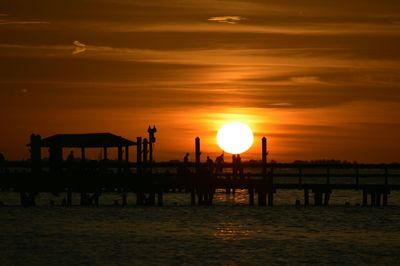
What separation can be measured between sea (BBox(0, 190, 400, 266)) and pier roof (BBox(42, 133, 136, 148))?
399 centimetres

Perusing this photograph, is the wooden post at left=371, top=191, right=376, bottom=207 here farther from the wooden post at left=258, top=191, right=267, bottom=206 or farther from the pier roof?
the pier roof

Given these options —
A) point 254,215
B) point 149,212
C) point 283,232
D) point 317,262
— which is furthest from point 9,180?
point 317,262

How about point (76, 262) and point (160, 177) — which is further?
point (160, 177)

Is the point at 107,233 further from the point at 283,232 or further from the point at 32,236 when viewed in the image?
the point at 283,232

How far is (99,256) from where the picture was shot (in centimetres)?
3862

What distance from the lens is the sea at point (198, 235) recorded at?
3844 centimetres

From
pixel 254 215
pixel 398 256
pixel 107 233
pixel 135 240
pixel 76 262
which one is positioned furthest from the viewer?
pixel 254 215

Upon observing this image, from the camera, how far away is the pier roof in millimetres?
64250

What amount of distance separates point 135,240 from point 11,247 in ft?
19.3

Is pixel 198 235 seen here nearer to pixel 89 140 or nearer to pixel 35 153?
pixel 35 153

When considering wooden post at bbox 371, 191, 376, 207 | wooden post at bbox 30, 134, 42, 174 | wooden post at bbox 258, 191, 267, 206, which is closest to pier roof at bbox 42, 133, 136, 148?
wooden post at bbox 30, 134, 42, 174

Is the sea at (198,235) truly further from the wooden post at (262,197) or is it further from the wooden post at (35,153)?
the wooden post at (35,153)

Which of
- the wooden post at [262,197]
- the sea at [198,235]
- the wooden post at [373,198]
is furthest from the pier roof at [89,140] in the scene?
the wooden post at [373,198]

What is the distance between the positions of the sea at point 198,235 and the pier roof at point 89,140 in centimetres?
399
